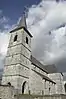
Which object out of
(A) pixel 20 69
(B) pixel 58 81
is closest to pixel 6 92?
(A) pixel 20 69

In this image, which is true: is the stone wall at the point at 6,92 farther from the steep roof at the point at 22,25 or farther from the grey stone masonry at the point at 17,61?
the steep roof at the point at 22,25

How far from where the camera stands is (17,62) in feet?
69.3

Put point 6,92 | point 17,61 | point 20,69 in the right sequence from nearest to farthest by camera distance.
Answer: point 6,92 → point 20,69 → point 17,61

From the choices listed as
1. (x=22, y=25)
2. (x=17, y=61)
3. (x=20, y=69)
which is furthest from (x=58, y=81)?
(x=22, y=25)

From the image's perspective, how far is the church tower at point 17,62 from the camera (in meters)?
19.9

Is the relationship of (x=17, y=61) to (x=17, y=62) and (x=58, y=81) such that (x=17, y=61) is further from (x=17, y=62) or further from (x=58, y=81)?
(x=58, y=81)

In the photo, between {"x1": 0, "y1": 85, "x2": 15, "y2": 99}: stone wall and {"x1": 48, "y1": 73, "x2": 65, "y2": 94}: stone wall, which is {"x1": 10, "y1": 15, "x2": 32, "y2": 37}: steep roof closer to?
{"x1": 0, "y1": 85, "x2": 15, "y2": 99}: stone wall

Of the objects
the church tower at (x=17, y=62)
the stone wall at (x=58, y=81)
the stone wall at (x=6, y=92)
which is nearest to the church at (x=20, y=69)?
the church tower at (x=17, y=62)

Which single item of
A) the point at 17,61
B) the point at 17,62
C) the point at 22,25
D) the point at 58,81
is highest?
the point at 22,25

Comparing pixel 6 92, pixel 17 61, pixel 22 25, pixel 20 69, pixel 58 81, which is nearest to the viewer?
pixel 6 92

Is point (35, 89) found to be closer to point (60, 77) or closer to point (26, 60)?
point (26, 60)

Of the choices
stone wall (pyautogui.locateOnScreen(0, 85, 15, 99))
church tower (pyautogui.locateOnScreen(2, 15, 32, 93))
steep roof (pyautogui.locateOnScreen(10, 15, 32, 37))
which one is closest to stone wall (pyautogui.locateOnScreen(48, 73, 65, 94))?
church tower (pyautogui.locateOnScreen(2, 15, 32, 93))

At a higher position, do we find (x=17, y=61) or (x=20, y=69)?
(x=17, y=61)

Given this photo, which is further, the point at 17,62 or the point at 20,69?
the point at 17,62
